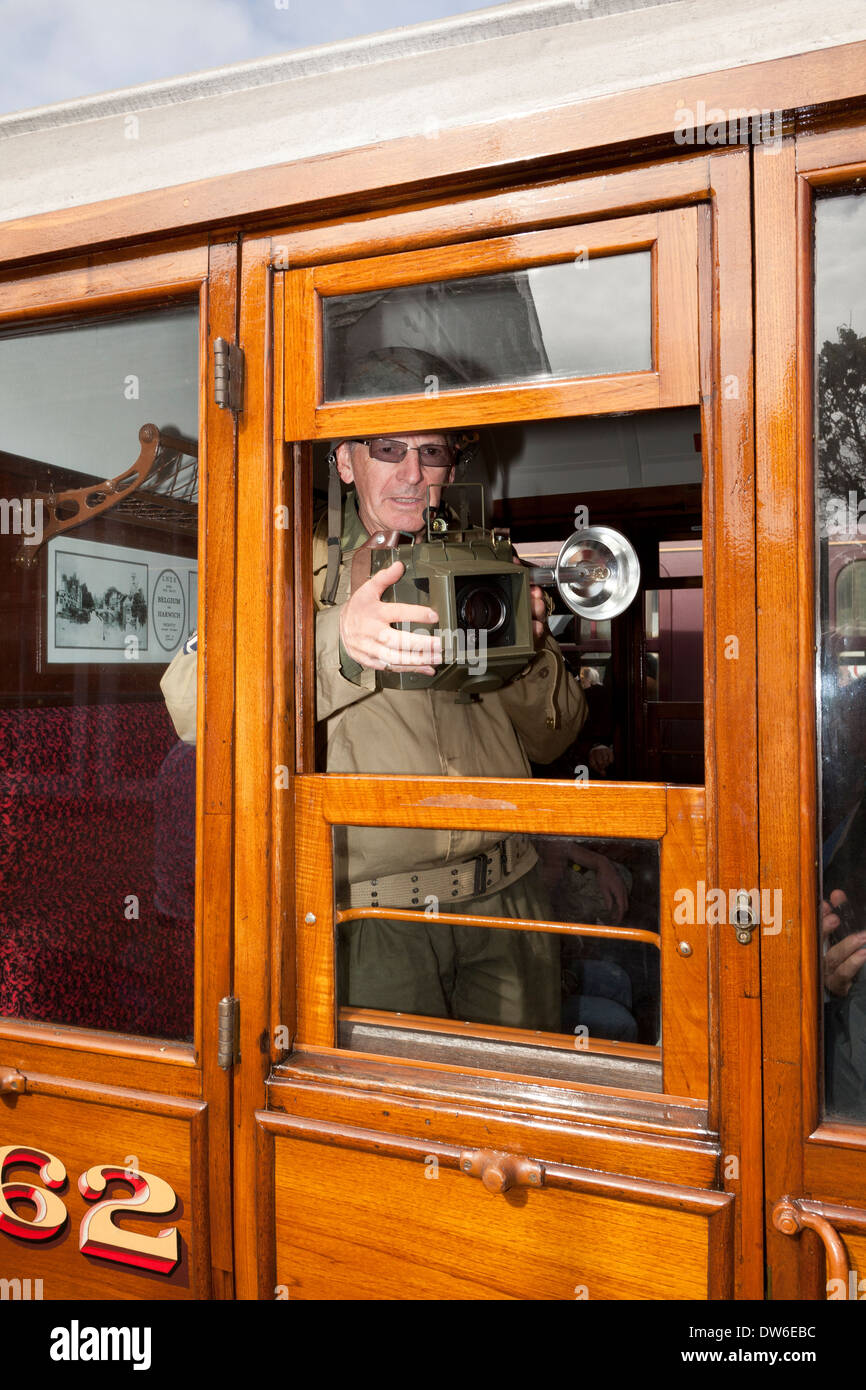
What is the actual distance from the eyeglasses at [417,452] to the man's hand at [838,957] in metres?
0.97

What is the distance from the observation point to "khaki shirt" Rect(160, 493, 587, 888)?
1.41 metres

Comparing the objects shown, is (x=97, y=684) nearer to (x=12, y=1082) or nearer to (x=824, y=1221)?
(x=12, y=1082)

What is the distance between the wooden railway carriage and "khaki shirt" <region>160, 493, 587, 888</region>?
0.04m

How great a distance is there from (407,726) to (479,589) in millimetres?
299

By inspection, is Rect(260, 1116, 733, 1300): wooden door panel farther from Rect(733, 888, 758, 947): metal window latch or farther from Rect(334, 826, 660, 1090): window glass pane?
Rect(733, 888, 758, 947): metal window latch

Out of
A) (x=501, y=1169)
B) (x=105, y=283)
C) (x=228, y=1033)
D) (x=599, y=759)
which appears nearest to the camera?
(x=501, y=1169)

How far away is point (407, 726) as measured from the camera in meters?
1.50

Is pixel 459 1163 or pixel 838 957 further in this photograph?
pixel 459 1163

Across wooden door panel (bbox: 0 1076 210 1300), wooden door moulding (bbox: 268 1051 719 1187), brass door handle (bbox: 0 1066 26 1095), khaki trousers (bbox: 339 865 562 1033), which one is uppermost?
khaki trousers (bbox: 339 865 562 1033)

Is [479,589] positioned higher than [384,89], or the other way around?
[384,89]

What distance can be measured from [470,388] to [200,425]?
51cm

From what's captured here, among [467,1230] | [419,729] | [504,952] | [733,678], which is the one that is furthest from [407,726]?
[467,1230]

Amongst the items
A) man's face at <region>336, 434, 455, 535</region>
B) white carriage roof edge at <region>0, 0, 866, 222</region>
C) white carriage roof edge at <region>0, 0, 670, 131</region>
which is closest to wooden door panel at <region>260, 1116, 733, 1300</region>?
man's face at <region>336, 434, 455, 535</region>
